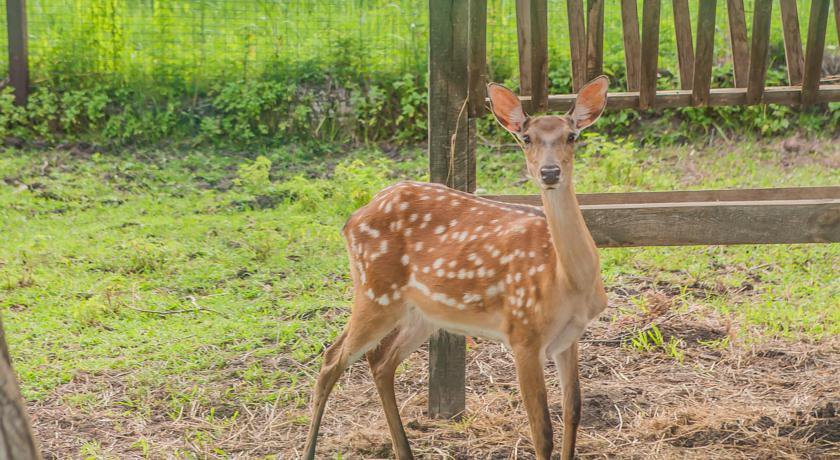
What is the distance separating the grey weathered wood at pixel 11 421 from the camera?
2.58 m

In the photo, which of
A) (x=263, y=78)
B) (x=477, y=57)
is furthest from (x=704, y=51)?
(x=263, y=78)

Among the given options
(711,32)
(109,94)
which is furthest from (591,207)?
(109,94)

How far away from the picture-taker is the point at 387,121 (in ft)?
33.0

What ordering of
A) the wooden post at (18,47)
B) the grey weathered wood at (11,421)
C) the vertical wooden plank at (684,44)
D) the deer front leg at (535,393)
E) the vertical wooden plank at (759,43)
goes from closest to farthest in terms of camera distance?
the grey weathered wood at (11,421)
the deer front leg at (535,393)
the vertical wooden plank at (759,43)
the vertical wooden plank at (684,44)
the wooden post at (18,47)

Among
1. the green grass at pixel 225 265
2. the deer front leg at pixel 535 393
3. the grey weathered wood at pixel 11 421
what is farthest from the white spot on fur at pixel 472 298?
the grey weathered wood at pixel 11 421

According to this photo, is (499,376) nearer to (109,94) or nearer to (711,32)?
(711,32)

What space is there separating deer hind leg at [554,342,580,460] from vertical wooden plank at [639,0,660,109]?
1197mm

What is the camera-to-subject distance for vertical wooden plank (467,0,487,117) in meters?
4.57

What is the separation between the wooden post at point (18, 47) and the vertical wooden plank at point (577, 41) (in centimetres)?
689

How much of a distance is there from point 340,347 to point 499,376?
1.23m

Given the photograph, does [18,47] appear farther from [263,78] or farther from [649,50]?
[649,50]

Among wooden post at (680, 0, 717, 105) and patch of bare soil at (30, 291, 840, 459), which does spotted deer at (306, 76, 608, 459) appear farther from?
wooden post at (680, 0, 717, 105)

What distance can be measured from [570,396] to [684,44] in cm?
182

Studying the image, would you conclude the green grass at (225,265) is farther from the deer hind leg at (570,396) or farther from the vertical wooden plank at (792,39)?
the vertical wooden plank at (792,39)
